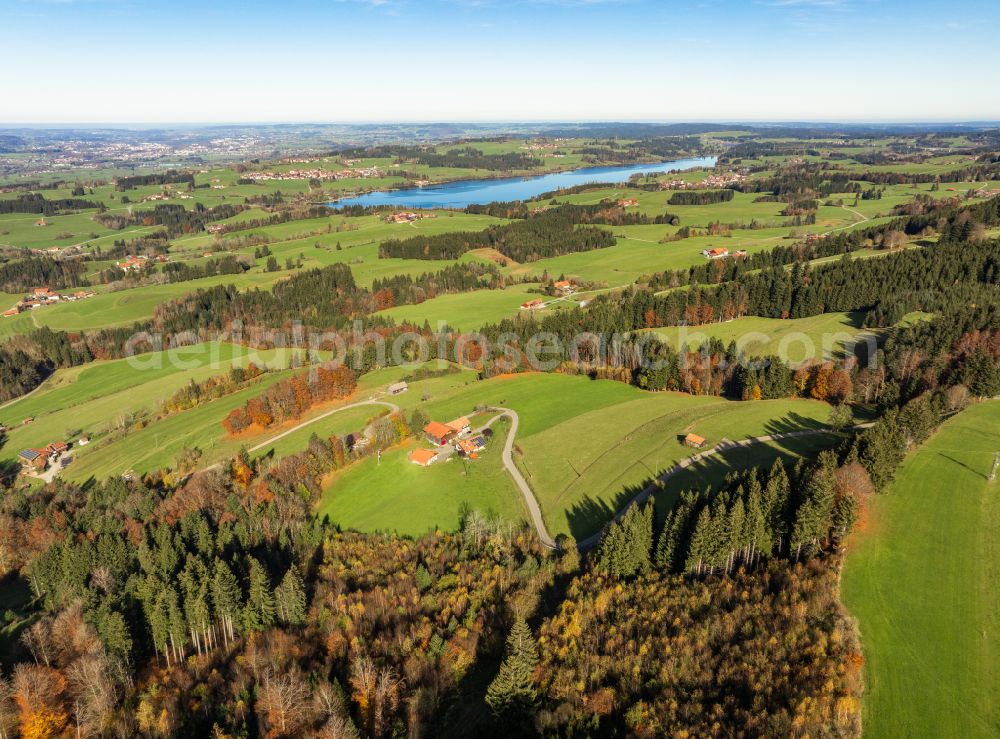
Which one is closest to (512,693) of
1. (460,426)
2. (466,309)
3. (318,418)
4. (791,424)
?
(460,426)

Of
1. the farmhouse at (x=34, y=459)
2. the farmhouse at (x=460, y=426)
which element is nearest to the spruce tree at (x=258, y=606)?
the farmhouse at (x=460, y=426)

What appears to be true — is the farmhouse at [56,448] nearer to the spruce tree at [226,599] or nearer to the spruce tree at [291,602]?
the spruce tree at [226,599]

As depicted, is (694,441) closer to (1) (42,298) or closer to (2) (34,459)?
(2) (34,459)

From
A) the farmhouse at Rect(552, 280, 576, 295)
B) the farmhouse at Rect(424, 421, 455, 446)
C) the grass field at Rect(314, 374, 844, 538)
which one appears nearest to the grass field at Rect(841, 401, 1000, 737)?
the grass field at Rect(314, 374, 844, 538)

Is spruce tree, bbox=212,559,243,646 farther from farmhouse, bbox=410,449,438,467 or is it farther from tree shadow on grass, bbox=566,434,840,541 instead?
tree shadow on grass, bbox=566,434,840,541

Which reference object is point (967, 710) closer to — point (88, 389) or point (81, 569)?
point (81, 569)

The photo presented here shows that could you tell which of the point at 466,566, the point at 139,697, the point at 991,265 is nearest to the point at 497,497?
the point at 466,566
